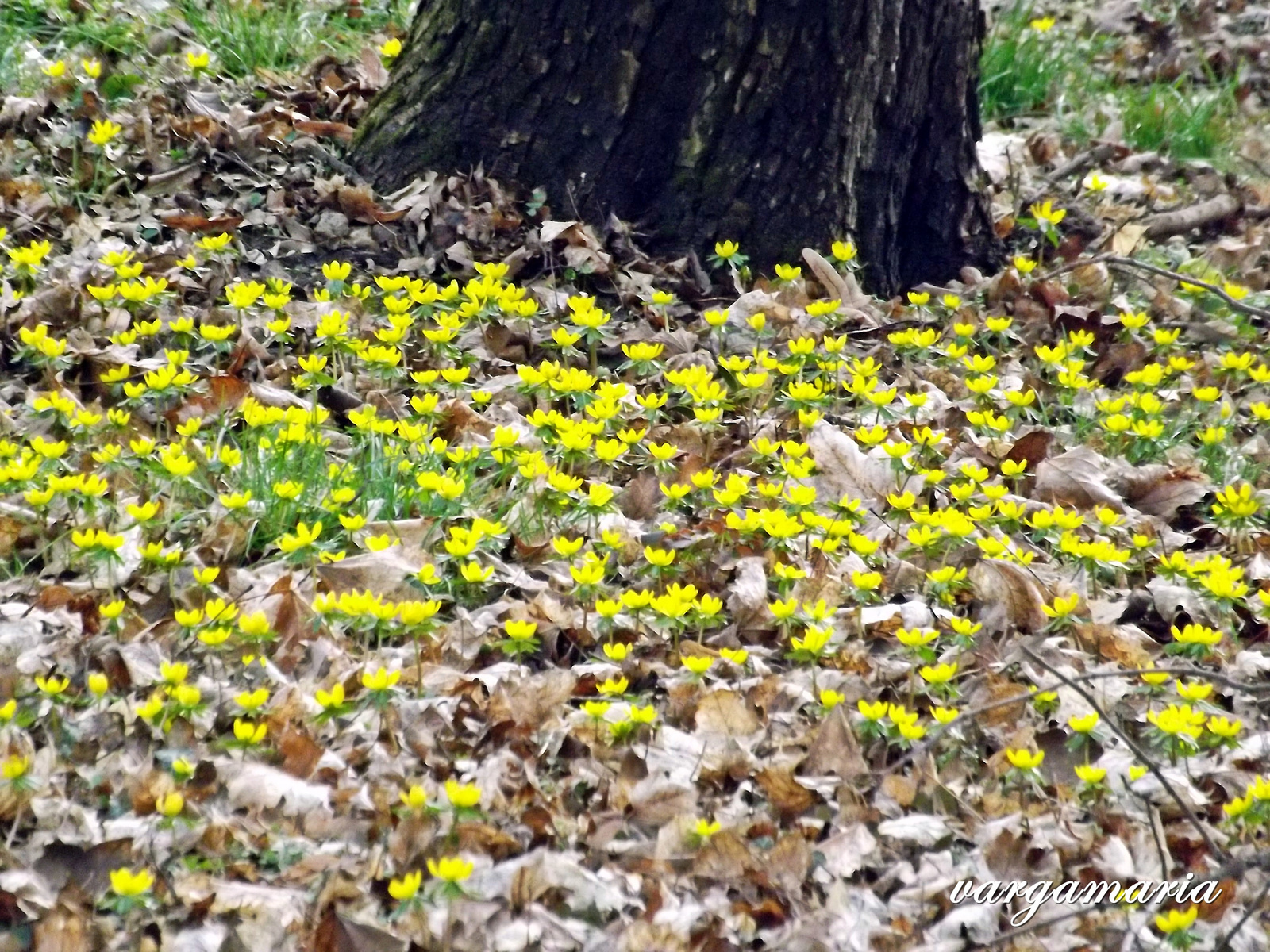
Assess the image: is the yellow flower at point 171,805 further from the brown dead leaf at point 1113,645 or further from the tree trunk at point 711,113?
the tree trunk at point 711,113

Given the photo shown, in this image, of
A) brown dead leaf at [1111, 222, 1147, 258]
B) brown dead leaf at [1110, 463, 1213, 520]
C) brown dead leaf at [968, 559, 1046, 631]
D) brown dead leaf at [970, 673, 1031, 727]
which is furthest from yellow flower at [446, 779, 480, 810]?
brown dead leaf at [1111, 222, 1147, 258]

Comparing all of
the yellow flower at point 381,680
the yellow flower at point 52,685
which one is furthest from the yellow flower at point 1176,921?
the yellow flower at point 52,685

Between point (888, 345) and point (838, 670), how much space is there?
1619 mm

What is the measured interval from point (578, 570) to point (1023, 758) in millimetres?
940

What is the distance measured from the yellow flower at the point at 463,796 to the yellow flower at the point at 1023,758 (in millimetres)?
946

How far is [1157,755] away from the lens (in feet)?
8.43

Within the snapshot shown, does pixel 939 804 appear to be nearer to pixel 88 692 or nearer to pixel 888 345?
pixel 88 692

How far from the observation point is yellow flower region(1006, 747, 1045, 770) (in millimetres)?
2320

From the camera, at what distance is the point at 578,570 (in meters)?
2.70

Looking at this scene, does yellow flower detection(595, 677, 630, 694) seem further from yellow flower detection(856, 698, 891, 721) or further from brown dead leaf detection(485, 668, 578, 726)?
yellow flower detection(856, 698, 891, 721)

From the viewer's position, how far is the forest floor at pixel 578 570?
220cm

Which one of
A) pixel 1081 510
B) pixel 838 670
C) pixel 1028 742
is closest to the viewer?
pixel 1028 742

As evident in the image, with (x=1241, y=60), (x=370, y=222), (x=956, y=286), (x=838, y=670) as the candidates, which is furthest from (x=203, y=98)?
(x=1241, y=60)

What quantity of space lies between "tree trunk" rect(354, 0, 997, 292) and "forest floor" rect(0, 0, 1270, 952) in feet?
0.47
